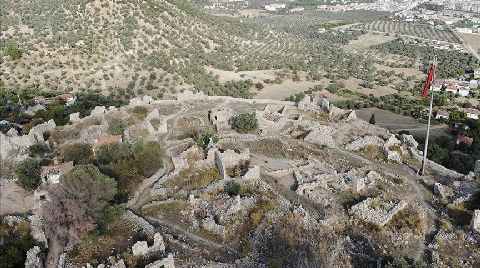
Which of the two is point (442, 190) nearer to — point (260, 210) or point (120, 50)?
point (260, 210)

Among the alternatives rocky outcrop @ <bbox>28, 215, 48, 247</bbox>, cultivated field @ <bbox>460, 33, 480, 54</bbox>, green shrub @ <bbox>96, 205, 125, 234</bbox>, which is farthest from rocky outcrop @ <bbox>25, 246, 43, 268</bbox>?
cultivated field @ <bbox>460, 33, 480, 54</bbox>

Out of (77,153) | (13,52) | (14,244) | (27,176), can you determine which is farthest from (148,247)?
(13,52)

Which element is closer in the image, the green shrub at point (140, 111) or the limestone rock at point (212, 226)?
the limestone rock at point (212, 226)

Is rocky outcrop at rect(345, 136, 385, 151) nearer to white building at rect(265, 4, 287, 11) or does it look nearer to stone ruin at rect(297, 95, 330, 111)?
stone ruin at rect(297, 95, 330, 111)

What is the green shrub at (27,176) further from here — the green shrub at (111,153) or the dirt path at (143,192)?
the dirt path at (143,192)

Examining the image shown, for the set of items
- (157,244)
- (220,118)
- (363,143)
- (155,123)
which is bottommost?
(363,143)

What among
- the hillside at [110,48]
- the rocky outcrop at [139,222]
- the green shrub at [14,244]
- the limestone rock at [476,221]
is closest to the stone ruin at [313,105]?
the hillside at [110,48]
